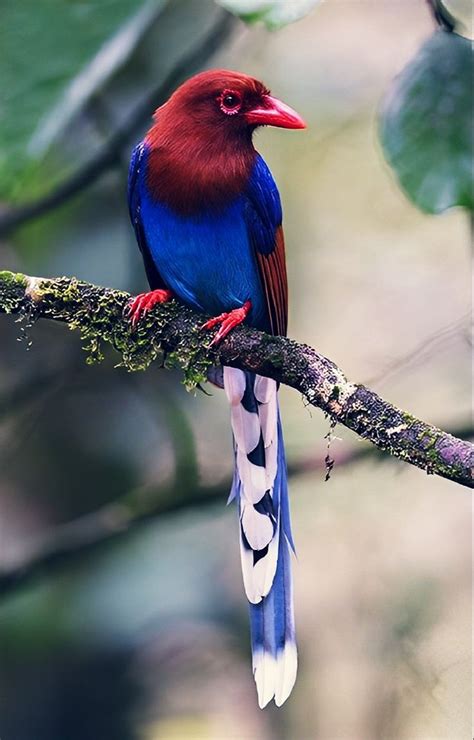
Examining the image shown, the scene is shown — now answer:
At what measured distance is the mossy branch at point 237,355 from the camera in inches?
48.3

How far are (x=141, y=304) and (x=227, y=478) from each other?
65cm

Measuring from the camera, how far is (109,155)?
212 cm

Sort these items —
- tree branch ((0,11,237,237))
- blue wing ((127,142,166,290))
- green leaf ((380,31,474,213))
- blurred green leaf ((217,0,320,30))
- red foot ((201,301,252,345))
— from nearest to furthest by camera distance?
blurred green leaf ((217,0,320,30)), green leaf ((380,31,474,213)), red foot ((201,301,252,345)), blue wing ((127,142,166,290)), tree branch ((0,11,237,237))

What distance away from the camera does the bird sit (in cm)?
173

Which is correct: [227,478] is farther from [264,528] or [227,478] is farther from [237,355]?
[237,355]

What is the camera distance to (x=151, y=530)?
7.48ft

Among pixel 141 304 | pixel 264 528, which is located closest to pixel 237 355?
pixel 141 304

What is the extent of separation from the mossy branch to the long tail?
18cm

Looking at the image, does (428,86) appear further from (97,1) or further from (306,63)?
(306,63)

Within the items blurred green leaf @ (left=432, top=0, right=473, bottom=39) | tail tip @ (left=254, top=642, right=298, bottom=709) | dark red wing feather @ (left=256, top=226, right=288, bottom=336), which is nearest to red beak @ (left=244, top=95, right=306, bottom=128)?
dark red wing feather @ (left=256, top=226, right=288, bottom=336)

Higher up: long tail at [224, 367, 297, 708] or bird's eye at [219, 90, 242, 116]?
bird's eye at [219, 90, 242, 116]

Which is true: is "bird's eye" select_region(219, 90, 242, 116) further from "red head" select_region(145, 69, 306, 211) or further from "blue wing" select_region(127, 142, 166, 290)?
"blue wing" select_region(127, 142, 166, 290)

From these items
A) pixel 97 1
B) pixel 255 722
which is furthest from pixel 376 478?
pixel 97 1

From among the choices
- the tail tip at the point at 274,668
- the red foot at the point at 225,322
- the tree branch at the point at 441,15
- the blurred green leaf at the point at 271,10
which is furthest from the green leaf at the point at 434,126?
the tail tip at the point at 274,668
